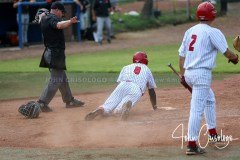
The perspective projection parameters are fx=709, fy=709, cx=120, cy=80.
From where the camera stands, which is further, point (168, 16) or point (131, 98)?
point (168, 16)

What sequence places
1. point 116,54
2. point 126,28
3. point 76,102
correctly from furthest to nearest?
point 126,28 → point 116,54 → point 76,102

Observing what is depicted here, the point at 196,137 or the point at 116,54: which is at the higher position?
the point at 196,137

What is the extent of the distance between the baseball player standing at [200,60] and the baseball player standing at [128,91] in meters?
2.31

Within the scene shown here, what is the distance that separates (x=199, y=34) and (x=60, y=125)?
3139 millimetres

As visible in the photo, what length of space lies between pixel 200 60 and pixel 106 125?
8.11 feet

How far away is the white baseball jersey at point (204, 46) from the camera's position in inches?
350

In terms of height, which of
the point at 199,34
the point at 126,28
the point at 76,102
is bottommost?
the point at 126,28

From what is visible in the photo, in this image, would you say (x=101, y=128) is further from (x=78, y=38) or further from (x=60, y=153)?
(x=78, y=38)

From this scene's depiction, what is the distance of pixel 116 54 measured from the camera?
875 inches

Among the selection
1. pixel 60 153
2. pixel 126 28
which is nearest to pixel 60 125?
pixel 60 153

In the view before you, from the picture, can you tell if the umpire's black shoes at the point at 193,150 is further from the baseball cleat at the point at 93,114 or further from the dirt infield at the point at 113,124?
the baseball cleat at the point at 93,114

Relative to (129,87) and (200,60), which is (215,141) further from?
(129,87)

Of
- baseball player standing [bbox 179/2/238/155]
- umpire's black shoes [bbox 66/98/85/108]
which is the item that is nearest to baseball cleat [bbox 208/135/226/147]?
baseball player standing [bbox 179/2/238/155]

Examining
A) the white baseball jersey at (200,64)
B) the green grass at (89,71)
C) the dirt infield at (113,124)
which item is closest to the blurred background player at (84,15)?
the green grass at (89,71)
